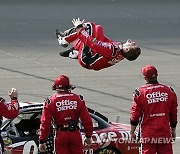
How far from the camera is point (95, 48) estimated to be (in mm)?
12570

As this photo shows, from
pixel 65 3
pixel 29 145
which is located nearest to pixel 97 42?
pixel 29 145

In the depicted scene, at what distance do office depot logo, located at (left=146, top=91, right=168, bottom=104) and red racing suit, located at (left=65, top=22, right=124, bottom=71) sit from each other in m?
0.76

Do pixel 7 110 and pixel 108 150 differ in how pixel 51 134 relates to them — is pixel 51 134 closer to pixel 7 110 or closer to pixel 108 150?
pixel 108 150

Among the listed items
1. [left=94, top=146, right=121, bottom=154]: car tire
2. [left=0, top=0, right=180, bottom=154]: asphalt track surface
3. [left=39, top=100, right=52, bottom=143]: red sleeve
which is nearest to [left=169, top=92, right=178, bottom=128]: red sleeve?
→ [left=39, top=100, right=52, bottom=143]: red sleeve

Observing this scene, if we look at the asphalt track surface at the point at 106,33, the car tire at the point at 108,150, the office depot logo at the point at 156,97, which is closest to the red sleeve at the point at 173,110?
the office depot logo at the point at 156,97

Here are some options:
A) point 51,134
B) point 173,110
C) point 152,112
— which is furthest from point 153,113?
point 51,134

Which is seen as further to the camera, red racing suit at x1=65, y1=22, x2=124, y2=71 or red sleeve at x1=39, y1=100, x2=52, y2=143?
red sleeve at x1=39, y1=100, x2=52, y2=143

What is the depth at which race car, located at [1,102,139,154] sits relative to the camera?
15.2m

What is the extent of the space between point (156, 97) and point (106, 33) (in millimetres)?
18296

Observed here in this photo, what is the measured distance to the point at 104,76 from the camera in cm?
2570

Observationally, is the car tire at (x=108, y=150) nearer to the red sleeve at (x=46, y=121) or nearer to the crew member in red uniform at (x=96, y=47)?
the red sleeve at (x=46, y=121)

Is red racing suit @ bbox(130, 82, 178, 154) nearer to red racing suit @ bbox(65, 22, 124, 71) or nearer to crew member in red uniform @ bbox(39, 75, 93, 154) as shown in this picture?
red racing suit @ bbox(65, 22, 124, 71)

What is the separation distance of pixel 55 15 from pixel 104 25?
8.34 feet

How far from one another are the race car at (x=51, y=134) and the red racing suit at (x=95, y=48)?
9.65ft
